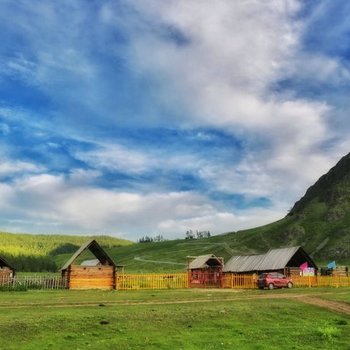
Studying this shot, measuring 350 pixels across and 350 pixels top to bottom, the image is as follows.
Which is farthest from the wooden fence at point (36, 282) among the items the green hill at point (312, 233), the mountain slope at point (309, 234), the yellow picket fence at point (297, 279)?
the green hill at point (312, 233)

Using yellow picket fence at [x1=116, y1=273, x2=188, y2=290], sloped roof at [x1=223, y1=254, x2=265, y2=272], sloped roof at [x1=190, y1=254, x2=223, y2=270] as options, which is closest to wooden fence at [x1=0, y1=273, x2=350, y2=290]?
yellow picket fence at [x1=116, y1=273, x2=188, y2=290]

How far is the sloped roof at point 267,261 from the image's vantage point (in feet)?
215

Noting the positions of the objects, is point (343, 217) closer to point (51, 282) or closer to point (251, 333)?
point (51, 282)

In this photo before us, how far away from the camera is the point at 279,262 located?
6594 centimetres

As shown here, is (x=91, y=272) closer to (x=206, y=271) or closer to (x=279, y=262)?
(x=206, y=271)

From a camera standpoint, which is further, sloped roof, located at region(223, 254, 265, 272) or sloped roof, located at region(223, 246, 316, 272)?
sloped roof, located at region(223, 254, 265, 272)

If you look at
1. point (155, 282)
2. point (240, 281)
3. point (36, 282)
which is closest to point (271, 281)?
point (240, 281)

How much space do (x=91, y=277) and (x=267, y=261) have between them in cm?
2484

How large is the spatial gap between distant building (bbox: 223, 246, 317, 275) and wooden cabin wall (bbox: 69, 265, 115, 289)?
21769mm

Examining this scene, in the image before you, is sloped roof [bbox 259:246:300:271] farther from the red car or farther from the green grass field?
the green grass field

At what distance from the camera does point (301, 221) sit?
167m

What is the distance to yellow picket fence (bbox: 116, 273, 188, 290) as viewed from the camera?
5603cm

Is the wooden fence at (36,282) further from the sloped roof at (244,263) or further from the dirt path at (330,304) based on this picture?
the dirt path at (330,304)

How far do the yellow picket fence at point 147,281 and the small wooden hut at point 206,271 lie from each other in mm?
6454
